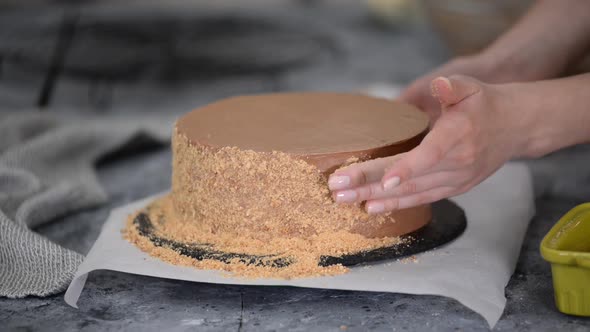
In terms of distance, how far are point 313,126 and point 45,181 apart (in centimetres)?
84

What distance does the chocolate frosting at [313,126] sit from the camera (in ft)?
4.54

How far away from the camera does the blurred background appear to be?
9.41 feet

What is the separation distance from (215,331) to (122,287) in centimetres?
27

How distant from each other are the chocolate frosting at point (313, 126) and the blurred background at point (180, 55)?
41.7 inches

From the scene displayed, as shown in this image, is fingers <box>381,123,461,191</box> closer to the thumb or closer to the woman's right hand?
the thumb

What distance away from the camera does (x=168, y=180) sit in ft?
7.11

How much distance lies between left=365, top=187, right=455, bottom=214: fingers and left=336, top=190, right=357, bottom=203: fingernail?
41 millimetres

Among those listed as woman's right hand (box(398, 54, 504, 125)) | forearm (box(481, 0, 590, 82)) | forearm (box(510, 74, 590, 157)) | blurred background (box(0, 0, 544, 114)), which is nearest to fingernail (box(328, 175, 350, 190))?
forearm (box(510, 74, 590, 157))

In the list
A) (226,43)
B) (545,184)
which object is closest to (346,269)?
(545,184)

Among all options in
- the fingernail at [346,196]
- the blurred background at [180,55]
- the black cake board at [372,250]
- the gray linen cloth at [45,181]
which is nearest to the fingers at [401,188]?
the fingernail at [346,196]

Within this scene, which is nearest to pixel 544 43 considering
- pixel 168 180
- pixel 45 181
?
pixel 168 180

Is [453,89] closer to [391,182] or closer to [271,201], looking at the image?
[391,182]

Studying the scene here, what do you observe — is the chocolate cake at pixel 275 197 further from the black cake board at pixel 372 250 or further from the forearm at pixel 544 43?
the forearm at pixel 544 43

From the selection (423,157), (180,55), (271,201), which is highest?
(423,157)
